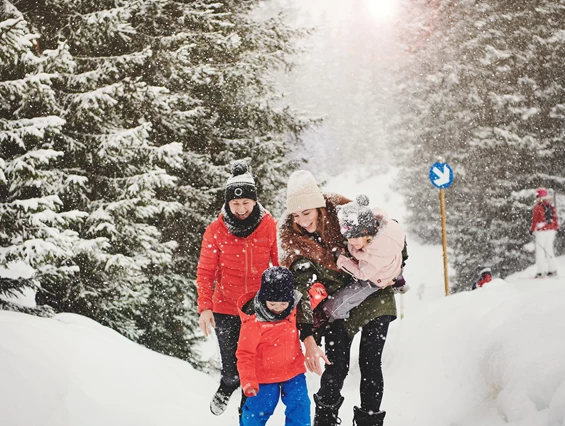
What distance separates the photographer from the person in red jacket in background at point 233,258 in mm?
4590

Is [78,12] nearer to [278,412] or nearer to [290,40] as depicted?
[290,40]

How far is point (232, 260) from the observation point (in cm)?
468

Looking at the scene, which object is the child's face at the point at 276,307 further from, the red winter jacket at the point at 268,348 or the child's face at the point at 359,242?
the child's face at the point at 359,242

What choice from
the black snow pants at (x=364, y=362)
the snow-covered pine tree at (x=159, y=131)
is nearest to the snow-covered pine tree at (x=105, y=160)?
the snow-covered pine tree at (x=159, y=131)

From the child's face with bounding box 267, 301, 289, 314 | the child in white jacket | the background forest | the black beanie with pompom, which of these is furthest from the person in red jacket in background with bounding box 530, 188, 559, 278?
the child's face with bounding box 267, 301, 289, 314

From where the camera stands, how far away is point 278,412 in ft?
21.4

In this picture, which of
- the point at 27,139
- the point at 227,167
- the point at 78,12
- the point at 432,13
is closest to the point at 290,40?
the point at 227,167

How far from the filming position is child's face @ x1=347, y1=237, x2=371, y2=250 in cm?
381

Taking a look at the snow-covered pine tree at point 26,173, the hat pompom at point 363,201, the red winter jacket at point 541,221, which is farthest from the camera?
the red winter jacket at point 541,221

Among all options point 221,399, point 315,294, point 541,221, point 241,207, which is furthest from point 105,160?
point 541,221

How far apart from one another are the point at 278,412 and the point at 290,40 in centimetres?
882

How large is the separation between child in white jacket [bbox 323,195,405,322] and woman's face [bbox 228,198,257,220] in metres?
0.94

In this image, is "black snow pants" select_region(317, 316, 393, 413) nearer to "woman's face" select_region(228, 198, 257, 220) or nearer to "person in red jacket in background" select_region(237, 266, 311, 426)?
"person in red jacket in background" select_region(237, 266, 311, 426)

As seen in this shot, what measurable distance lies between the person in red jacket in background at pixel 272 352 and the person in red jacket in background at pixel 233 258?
2.24 ft
